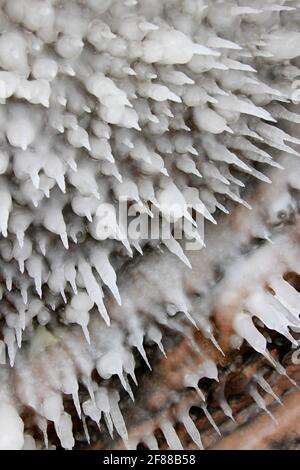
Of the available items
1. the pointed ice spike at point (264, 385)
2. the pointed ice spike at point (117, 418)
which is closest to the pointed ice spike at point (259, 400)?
the pointed ice spike at point (264, 385)

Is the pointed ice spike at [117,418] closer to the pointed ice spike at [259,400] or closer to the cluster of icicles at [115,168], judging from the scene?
the cluster of icicles at [115,168]

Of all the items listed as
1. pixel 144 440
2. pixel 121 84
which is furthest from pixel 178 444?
pixel 121 84

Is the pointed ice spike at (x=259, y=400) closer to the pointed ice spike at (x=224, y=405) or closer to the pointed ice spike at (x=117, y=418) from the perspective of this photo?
the pointed ice spike at (x=224, y=405)

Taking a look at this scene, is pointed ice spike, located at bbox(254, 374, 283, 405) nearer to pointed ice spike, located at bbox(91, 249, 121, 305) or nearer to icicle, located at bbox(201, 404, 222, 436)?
icicle, located at bbox(201, 404, 222, 436)

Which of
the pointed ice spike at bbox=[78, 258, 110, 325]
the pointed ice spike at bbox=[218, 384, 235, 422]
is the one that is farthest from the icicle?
the pointed ice spike at bbox=[78, 258, 110, 325]

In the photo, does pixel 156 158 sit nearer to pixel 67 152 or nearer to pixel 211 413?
pixel 67 152

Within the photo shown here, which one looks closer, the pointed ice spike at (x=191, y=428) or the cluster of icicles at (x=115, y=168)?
the cluster of icicles at (x=115, y=168)

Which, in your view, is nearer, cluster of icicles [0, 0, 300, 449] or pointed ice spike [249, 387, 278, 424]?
cluster of icicles [0, 0, 300, 449]

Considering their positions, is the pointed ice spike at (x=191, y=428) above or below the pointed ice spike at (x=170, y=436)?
above

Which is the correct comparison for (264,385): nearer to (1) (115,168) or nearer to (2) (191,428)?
(2) (191,428)

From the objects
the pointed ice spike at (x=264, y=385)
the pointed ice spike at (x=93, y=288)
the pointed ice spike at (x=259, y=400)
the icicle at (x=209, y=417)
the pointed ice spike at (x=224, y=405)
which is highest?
the pointed ice spike at (x=93, y=288)
